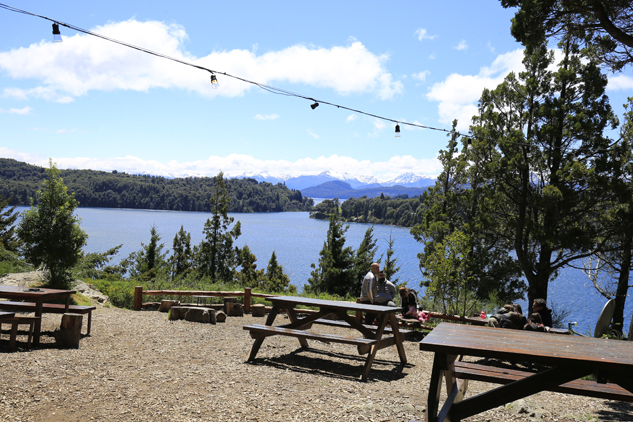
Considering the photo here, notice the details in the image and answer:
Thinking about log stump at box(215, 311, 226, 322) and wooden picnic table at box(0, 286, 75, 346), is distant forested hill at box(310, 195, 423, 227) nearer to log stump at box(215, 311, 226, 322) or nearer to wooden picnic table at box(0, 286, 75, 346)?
log stump at box(215, 311, 226, 322)

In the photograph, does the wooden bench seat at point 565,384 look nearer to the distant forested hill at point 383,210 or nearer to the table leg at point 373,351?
the table leg at point 373,351

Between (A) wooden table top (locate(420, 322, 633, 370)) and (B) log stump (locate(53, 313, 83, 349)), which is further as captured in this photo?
(B) log stump (locate(53, 313, 83, 349))

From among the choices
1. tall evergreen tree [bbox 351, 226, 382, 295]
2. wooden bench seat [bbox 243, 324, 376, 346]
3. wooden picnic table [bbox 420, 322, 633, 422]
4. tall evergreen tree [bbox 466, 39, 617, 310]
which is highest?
tall evergreen tree [bbox 466, 39, 617, 310]

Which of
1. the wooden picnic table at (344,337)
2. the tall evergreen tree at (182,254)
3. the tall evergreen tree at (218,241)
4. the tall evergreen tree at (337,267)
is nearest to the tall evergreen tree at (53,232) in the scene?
the wooden picnic table at (344,337)

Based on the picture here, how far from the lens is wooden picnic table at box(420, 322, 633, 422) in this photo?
8.11 ft

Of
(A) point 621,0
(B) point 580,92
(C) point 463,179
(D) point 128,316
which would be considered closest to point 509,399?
(A) point 621,0

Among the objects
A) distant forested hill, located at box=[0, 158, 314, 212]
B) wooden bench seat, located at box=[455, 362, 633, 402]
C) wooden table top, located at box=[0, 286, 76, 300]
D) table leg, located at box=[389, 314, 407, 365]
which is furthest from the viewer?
distant forested hill, located at box=[0, 158, 314, 212]

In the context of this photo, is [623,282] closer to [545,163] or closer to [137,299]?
[545,163]

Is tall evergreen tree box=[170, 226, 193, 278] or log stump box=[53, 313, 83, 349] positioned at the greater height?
log stump box=[53, 313, 83, 349]

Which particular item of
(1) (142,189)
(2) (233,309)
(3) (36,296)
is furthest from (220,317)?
(1) (142,189)

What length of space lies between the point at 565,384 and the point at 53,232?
9.82 metres

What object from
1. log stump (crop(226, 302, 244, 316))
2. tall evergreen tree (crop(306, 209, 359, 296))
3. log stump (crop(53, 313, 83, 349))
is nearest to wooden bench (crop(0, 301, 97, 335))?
log stump (crop(53, 313, 83, 349))

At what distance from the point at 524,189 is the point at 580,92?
13.3ft

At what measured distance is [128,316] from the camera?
9.25 metres
